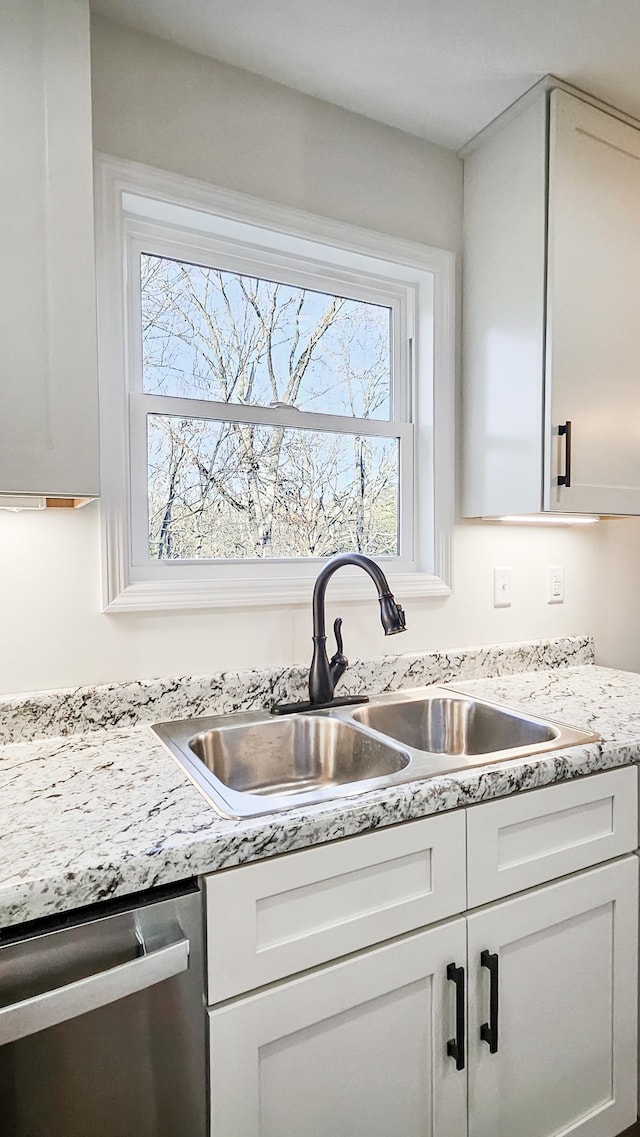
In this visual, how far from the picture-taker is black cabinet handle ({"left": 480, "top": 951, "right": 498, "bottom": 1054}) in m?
1.05

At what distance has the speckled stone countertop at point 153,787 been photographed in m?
0.77

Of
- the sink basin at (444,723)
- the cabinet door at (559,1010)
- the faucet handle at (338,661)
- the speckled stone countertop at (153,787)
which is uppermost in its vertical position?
the faucet handle at (338,661)

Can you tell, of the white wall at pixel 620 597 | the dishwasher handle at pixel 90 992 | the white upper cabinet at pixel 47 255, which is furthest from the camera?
the white wall at pixel 620 597

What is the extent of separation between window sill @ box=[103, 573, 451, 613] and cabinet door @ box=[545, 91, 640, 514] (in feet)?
1.36

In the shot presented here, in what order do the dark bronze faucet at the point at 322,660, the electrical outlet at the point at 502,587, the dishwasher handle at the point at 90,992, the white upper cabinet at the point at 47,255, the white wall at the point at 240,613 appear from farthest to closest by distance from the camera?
the electrical outlet at the point at 502,587 < the dark bronze faucet at the point at 322,660 < the white wall at the point at 240,613 < the white upper cabinet at the point at 47,255 < the dishwasher handle at the point at 90,992

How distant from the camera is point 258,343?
63.7 inches

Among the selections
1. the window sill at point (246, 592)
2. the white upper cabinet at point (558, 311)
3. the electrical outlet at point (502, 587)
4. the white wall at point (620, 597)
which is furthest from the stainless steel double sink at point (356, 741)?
the white wall at point (620, 597)

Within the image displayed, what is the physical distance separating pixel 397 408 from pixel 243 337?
50 cm

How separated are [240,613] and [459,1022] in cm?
91

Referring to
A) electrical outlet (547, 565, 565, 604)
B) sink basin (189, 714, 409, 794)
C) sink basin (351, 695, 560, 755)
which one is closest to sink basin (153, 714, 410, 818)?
sink basin (189, 714, 409, 794)

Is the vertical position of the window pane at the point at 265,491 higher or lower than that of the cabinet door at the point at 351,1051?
higher

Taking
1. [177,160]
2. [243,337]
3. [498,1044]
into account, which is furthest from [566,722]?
[177,160]

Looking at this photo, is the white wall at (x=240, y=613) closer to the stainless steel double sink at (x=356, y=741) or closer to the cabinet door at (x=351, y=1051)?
the stainless steel double sink at (x=356, y=741)

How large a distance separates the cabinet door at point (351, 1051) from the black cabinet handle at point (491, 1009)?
5 cm
